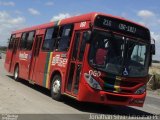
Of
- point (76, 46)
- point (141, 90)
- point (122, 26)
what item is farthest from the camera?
point (76, 46)

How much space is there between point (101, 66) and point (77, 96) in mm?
1236

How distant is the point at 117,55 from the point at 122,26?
40.5 inches

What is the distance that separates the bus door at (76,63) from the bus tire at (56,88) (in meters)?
0.92

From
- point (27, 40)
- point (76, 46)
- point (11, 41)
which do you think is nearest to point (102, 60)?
point (76, 46)

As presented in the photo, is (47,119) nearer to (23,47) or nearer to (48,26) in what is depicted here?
(48,26)

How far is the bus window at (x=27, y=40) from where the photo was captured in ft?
67.6

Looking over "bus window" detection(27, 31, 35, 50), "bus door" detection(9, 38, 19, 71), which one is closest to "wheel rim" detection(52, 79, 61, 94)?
"bus window" detection(27, 31, 35, 50)

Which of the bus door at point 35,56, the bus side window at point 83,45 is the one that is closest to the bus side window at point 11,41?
the bus door at point 35,56

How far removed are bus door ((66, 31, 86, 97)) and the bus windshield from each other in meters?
0.53

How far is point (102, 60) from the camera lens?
43.8ft

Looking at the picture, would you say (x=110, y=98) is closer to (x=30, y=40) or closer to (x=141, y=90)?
(x=141, y=90)

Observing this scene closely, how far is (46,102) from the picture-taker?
14.6 meters

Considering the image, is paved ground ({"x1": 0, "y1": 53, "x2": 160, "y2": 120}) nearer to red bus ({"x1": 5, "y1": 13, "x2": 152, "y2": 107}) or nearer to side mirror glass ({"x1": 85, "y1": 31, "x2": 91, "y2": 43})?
red bus ({"x1": 5, "y1": 13, "x2": 152, "y2": 107})

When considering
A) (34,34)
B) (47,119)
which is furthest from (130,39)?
(34,34)
